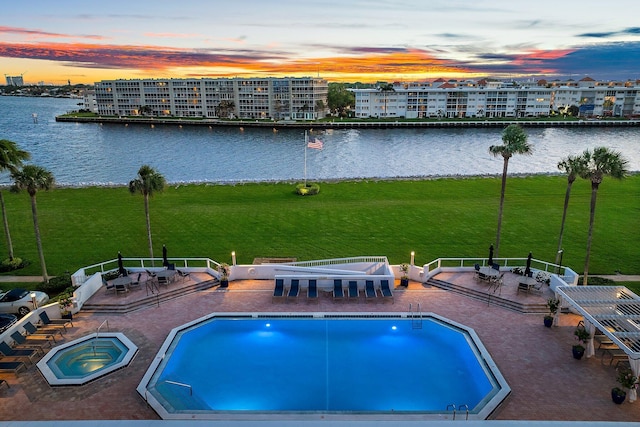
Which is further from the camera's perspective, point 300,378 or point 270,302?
point 270,302

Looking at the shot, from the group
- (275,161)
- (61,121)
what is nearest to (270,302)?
(275,161)

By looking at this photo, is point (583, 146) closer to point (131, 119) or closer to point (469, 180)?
point (469, 180)

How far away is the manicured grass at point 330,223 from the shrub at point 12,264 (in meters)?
0.67

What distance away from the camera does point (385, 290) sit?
2205cm

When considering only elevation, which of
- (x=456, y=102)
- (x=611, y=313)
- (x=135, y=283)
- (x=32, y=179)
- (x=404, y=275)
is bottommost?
(x=135, y=283)

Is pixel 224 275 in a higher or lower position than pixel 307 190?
lower

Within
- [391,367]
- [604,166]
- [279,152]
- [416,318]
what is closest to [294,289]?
[416,318]

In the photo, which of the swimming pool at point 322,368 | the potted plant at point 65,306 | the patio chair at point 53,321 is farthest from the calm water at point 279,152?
the swimming pool at point 322,368

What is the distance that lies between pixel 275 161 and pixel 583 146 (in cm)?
7672

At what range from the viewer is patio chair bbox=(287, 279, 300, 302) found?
21750mm

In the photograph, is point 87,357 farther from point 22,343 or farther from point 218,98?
point 218,98

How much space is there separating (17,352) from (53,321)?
292 centimetres

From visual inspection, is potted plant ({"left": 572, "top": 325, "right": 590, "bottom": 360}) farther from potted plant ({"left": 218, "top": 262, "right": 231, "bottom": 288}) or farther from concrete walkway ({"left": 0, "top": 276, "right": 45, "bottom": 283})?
concrete walkway ({"left": 0, "top": 276, "right": 45, "bottom": 283})

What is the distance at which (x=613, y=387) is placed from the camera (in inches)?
587
